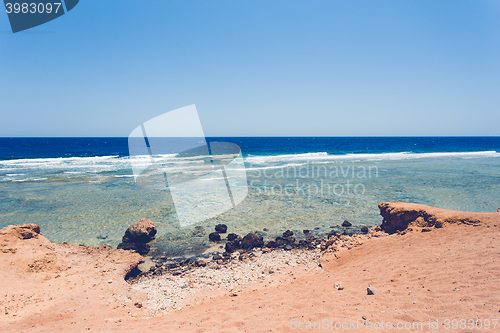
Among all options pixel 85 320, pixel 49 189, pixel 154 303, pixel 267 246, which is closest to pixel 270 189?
pixel 267 246

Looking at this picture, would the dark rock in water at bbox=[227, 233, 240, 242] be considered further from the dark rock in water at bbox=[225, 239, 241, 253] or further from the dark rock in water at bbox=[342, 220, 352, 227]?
the dark rock in water at bbox=[342, 220, 352, 227]

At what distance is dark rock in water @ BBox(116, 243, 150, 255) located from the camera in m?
7.84

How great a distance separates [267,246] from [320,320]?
4.44m

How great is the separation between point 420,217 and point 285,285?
4.62 meters

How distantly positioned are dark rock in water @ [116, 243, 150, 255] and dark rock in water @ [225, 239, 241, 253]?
258cm

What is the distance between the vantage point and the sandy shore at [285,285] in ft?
12.4

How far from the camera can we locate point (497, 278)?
13.1ft

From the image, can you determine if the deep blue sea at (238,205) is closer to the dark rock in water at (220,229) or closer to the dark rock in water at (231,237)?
the dark rock in water at (220,229)

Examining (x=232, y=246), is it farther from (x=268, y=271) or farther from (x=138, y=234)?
(x=138, y=234)

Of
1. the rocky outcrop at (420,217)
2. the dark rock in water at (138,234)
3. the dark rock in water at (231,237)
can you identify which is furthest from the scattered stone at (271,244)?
the dark rock in water at (138,234)

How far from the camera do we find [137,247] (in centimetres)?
797

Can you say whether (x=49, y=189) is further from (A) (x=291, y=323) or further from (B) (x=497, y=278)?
(B) (x=497, y=278)

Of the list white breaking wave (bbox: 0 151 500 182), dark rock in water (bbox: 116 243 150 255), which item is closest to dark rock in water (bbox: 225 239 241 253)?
dark rock in water (bbox: 116 243 150 255)

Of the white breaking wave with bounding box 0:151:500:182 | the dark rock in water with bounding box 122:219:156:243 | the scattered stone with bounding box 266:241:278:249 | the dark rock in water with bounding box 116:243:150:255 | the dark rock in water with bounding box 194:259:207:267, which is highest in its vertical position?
the white breaking wave with bounding box 0:151:500:182
